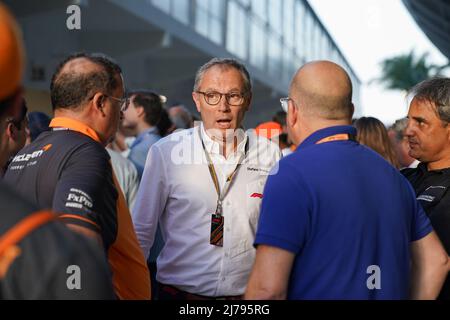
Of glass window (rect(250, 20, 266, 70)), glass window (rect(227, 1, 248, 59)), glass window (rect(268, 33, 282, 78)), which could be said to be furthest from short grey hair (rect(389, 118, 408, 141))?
glass window (rect(268, 33, 282, 78))

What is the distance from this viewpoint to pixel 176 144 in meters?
4.01

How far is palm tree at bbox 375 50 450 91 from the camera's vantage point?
304ft

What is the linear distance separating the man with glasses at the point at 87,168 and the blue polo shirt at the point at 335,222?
0.57 metres

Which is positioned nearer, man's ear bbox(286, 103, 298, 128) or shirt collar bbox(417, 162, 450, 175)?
man's ear bbox(286, 103, 298, 128)

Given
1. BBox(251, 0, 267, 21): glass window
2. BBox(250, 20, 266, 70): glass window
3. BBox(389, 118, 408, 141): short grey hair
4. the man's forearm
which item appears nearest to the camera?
the man's forearm

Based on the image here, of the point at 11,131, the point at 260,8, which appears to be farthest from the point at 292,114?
the point at 260,8

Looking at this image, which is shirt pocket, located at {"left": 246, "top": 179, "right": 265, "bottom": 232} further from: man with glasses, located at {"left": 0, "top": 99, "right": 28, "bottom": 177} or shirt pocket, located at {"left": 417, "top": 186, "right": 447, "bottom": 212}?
man with glasses, located at {"left": 0, "top": 99, "right": 28, "bottom": 177}

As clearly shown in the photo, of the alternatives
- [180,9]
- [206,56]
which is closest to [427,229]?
[180,9]

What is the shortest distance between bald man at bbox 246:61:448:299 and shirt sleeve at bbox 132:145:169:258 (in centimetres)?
116

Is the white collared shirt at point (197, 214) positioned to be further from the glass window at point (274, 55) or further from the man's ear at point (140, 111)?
the glass window at point (274, 55)

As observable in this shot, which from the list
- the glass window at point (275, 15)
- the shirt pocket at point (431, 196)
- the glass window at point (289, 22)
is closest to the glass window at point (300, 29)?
the glass window at point (289, 22)

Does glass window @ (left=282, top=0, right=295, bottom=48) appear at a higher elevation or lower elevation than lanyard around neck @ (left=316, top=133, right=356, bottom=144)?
higher

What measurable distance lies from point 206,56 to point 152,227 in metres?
15.6

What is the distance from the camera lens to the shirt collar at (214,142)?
4.00 metres
